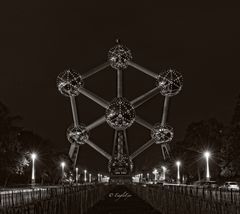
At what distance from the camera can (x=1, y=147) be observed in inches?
2549

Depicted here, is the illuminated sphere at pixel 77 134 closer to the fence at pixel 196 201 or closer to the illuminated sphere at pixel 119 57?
the illuminated sphere at pixel 119 57

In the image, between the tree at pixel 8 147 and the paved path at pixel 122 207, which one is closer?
the paved path at pixel 122 207

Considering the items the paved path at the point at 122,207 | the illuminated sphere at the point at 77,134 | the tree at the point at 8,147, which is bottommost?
the paved path at the point at 122,207

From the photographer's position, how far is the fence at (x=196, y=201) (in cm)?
2333

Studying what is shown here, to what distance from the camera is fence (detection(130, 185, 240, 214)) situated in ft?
76.5

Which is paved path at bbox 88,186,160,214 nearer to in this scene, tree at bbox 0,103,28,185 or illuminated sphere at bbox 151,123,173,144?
tree at bbox 0,103,28,185

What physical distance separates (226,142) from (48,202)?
3430cm

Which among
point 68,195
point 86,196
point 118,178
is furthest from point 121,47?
point 118,178

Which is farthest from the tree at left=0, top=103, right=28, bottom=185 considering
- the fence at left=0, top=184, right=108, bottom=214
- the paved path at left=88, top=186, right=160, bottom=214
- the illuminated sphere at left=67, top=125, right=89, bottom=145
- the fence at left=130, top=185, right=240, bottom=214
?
the illuminated sphere at left=67, top=125, right=89, bottom=145

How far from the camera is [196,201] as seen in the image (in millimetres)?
29812

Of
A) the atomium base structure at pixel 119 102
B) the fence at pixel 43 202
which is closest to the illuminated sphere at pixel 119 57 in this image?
the atomium base structure at pixel 119 102

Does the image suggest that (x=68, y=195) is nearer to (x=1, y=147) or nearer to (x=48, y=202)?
(x=48, y=202)

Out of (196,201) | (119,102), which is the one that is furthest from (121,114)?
(196,201)

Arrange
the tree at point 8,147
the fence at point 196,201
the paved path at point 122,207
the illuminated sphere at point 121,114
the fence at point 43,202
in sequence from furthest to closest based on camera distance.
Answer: the illuminated sphere at point 121,114
the tree at point 8,147
the paved path at point 122,207
the fence at point 43,202
the fence at point 196,201
